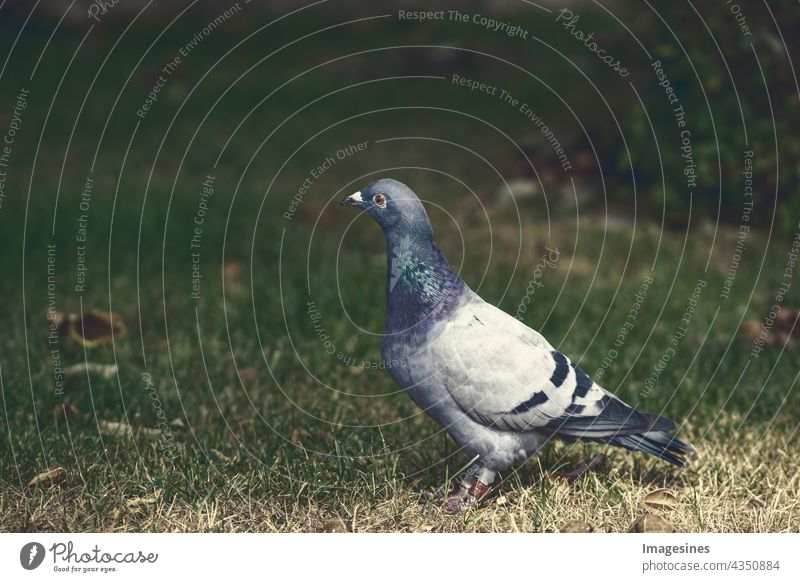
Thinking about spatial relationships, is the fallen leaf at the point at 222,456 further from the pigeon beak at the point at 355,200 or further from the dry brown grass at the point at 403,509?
the pigeon beak at the point at 355,200

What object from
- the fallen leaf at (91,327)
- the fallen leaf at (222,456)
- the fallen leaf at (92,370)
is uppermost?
the fallen leaf at (91,327)

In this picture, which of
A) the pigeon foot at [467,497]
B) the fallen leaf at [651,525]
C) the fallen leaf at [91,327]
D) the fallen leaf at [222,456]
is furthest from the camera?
the fallen leaf at [91,327]

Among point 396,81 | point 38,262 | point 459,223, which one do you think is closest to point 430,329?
point 459,223

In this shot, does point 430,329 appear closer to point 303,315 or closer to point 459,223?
point 303,315

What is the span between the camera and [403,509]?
13.2 feet

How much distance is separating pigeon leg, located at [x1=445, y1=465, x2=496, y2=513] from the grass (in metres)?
0.06

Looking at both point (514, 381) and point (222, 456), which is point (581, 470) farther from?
point (222, 456)

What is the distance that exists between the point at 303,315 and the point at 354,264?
803mm

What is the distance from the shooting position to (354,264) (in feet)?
23.5

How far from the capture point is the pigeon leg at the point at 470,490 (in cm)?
399

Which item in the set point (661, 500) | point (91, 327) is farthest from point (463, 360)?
point (91, 327)

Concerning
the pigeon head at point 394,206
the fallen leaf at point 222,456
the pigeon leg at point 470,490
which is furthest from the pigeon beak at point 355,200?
the fallen leaf at point 222,456

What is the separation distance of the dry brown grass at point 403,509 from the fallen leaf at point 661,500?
0.03 m

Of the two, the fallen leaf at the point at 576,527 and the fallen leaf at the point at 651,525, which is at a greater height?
the fallen leaf at the point at 651,525
